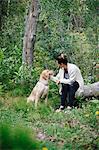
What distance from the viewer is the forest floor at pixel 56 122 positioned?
209 inches

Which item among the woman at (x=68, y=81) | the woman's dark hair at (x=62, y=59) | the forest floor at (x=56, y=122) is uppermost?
the woman's dark hair at (x=62, y=59)

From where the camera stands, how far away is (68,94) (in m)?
8.65

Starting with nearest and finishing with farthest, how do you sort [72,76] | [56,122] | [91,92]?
[56,122]
[72,76]
[91,92]

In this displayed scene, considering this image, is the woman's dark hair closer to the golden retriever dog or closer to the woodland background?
the golden retriever dog

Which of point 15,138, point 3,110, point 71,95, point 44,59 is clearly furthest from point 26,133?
point 44,59

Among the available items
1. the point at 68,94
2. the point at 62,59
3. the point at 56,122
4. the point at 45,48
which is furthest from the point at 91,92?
the point at 45,48

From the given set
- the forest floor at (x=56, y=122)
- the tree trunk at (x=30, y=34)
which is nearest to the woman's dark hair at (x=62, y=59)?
the forest floor at (x=56, y=122)

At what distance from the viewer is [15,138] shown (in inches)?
37.4

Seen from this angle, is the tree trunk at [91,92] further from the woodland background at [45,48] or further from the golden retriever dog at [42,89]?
the golden retriever dog at [42,89]

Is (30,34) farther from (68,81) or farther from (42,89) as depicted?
(68,81)

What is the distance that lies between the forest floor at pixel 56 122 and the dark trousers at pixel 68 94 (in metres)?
0.28

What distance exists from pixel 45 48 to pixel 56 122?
7.67 meters

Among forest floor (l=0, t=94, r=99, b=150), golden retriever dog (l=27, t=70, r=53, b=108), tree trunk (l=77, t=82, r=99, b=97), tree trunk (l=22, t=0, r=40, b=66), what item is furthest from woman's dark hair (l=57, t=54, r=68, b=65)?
tree trunk (l=22, t=0, r=40, b=66)

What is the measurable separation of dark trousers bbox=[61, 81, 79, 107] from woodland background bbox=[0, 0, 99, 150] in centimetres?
27
